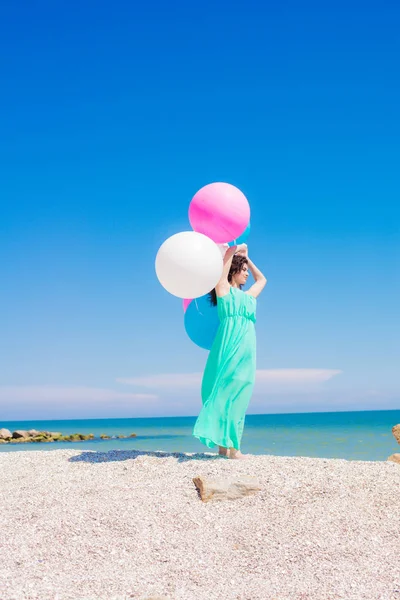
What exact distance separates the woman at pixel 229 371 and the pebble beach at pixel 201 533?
0.43 m

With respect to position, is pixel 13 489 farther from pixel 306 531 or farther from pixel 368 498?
pixel 368 498

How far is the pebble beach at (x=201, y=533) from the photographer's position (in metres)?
4.33

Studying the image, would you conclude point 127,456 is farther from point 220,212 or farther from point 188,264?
point 220,212

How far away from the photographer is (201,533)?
17.6 ft

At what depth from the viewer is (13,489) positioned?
691 centimetres

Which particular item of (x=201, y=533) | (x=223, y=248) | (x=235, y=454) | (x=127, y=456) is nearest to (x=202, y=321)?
(x=223, y=248)

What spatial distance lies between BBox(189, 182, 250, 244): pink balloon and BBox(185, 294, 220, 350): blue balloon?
96 centimetres

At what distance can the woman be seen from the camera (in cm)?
760

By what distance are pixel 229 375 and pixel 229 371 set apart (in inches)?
2.1

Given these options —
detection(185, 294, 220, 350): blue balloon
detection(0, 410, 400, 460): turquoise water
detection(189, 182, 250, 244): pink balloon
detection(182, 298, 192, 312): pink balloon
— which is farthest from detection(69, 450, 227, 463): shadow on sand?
detection(0, 410, 400, 460): turquoise water

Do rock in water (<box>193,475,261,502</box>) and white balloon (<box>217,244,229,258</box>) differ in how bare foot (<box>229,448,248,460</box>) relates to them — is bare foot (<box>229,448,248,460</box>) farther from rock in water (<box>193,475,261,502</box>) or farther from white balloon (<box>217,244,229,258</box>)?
white balloon (<box>217,244,229,258</box>)

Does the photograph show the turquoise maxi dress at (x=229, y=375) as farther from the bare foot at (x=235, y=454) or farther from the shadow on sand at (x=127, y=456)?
the shadow on sand at (x=127, y=456)

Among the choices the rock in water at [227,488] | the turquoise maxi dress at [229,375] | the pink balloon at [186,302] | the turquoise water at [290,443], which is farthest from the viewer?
the turquoise water at [290,443]

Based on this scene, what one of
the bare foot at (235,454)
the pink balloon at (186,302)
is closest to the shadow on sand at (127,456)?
the bare foot at (235,454)
